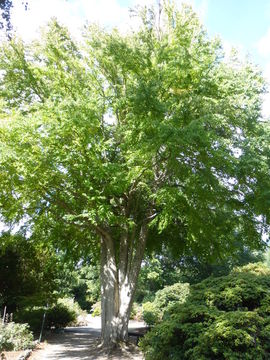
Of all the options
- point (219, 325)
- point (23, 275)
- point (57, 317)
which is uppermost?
point (23, 275)

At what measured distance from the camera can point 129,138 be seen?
32.1 feet

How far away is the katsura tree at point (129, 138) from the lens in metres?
9.05

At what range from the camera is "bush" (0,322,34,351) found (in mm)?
9055

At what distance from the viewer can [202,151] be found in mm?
8836

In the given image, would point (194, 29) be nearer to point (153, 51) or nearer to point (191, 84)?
point (153, 51)

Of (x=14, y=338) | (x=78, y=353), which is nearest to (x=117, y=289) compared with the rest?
(x=78, y=353)

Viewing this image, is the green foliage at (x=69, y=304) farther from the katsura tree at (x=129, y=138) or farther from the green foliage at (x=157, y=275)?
the katsura tree at (x=129, y=138)

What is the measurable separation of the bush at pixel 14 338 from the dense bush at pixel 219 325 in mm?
5339

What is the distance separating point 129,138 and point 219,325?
634 centimetres

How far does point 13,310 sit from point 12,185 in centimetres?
747

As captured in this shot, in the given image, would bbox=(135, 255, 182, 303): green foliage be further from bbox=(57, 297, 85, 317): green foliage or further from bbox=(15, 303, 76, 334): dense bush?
bbox=(15, 303, 76, 334): dense bush

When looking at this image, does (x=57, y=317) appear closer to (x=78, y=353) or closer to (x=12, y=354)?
(x=78, y=353)

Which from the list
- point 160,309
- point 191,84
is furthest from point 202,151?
point 160,309

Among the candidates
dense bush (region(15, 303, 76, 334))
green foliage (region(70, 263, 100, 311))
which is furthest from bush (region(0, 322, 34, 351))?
green foliage (region(70, 263, 100, 311))
